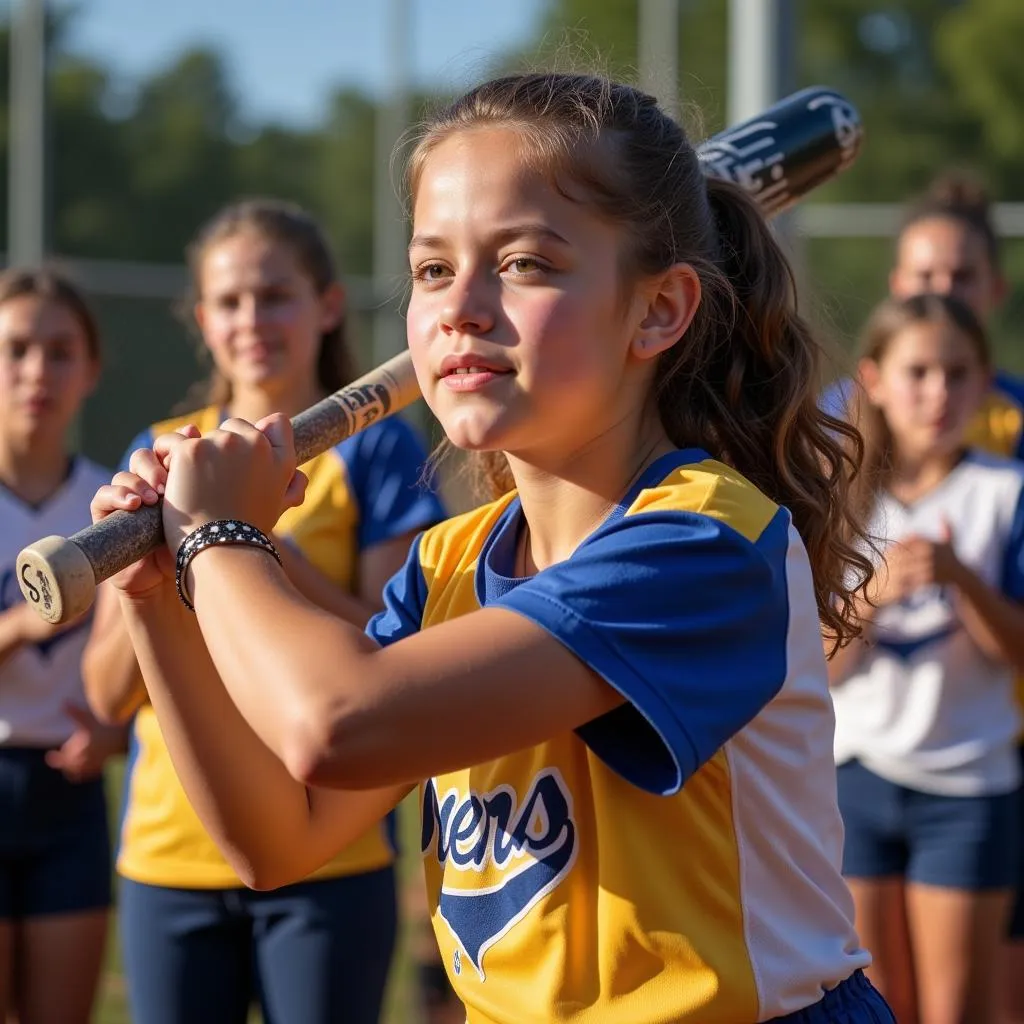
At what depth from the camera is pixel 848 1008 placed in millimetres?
1916

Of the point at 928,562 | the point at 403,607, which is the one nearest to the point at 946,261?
the point at 928,562

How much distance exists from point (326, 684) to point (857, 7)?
2590 centimetres

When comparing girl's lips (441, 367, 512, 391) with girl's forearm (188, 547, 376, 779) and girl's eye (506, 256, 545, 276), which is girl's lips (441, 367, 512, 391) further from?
girl's forearm (188, 547, 376, 779)

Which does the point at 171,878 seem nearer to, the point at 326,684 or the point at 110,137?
the point at 326,684

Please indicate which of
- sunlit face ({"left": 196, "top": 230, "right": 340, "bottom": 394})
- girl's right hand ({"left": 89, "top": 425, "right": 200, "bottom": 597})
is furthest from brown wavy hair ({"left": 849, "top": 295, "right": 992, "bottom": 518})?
girl's right hand ({"left": 89, "top": 425, "right": 200, "bottom": 597})

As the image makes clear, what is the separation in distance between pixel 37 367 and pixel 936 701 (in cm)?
231

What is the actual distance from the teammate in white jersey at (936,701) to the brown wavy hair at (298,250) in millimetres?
1280

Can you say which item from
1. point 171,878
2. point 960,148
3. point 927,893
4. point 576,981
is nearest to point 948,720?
point 927,893

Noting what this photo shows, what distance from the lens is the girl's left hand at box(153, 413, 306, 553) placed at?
1.82 meters

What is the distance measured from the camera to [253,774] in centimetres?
199

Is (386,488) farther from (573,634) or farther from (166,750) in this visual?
(573,634)

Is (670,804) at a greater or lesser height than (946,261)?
lesser

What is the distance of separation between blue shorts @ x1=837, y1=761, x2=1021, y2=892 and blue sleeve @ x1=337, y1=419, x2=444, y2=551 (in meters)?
1.40

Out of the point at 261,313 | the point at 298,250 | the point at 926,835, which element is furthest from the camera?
the point at 926,835
